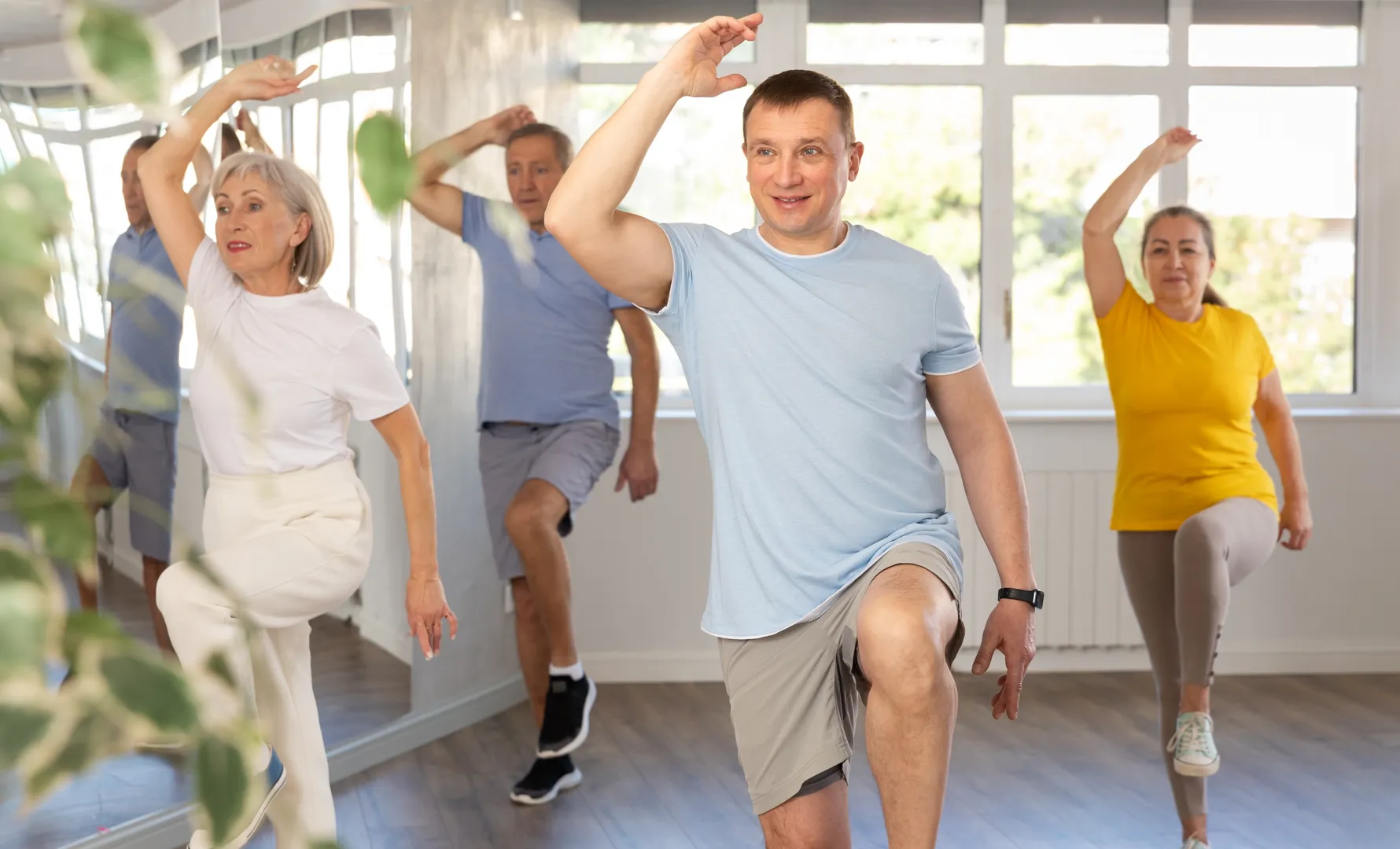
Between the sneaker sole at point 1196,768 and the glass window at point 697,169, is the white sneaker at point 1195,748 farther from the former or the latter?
the glass window at point 697,169

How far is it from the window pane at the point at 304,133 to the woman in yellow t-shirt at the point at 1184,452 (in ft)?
5.98

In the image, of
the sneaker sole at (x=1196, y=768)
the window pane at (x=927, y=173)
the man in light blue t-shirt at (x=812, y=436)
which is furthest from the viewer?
the window pane at (x=927, y=173)

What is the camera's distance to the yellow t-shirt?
3.39 m

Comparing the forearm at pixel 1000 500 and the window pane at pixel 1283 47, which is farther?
the window pane at pixel 1283 47

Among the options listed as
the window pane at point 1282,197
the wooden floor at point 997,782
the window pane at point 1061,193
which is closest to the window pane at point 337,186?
the wooden floor at point 997,782

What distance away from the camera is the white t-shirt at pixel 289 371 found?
271 centimetres

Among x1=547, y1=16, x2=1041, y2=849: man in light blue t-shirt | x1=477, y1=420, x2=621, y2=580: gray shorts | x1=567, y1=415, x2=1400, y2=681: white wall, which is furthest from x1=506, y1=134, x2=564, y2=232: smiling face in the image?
x1=547, y1=16, x2=1041, y2=849: man in light blue t-shirt

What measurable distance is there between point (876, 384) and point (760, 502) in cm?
25

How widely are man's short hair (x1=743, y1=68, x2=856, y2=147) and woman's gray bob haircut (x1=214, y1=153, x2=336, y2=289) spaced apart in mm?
997

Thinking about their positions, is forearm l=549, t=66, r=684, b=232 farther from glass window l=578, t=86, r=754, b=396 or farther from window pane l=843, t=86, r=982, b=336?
window pane l=843, t=86, r=982, b=336

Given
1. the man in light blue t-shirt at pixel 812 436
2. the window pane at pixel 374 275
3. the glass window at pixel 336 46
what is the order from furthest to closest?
the window pane at pixel 374 275 < the glass window at pixel 336 46 < the man in light blue t-shirt at pixel 812 436

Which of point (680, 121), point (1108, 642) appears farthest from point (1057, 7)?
point (1108, 642)

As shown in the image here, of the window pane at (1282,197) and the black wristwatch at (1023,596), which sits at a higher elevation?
the window pane at (1282,197)

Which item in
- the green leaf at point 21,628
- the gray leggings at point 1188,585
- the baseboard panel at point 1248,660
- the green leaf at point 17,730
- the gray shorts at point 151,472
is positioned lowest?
the baseboard panel at point 1248,660
